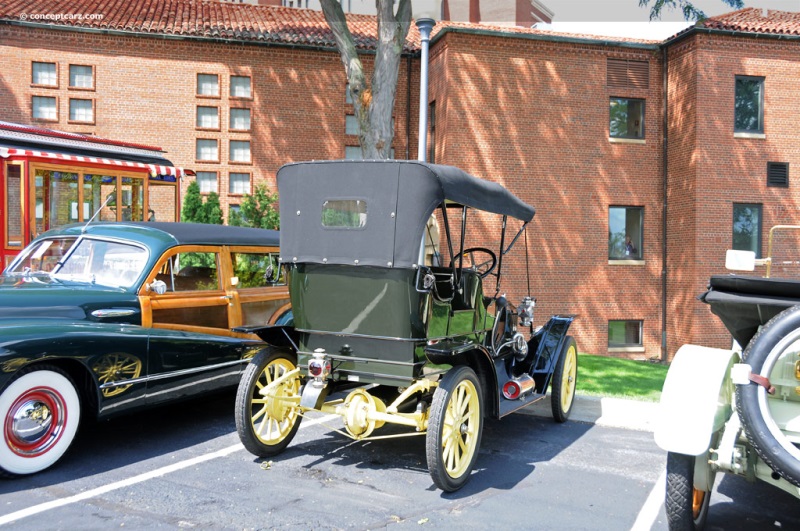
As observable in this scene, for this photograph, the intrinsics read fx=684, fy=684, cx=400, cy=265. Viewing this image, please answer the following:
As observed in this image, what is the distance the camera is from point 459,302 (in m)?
5.41

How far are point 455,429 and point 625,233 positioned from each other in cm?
1694

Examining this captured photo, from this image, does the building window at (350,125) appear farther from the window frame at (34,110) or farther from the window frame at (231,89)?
the window frame at (34,110)

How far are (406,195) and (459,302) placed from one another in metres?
1.04

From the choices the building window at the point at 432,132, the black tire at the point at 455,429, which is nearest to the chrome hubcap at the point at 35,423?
the black tire at the point at 455,429

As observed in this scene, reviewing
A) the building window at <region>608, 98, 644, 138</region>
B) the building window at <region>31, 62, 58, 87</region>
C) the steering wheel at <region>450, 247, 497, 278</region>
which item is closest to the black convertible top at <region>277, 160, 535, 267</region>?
the steering wheel at <region>450, 247, 497, 278</region>

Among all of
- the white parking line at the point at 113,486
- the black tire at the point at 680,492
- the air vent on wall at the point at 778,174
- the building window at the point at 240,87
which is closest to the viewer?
the black tire at the point at 680,492

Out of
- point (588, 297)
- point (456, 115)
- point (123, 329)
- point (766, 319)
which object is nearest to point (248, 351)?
point (123, 329)

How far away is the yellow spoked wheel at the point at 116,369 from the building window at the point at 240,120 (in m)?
16.9

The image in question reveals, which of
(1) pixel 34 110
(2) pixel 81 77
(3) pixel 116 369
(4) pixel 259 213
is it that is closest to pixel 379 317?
(3) pixel 116 369

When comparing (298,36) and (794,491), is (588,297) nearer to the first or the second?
(298,36)

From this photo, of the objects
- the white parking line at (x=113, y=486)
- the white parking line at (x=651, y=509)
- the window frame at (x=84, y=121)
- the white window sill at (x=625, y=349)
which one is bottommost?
the white window sill at (x=625, y=349)

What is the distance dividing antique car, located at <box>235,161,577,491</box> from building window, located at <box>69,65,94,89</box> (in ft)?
59.8

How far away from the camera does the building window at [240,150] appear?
70.3 feet

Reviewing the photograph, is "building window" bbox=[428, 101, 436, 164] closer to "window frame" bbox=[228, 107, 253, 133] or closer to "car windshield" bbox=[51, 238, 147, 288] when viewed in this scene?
"window frame" bbox=[228, 107, 253, 133]
